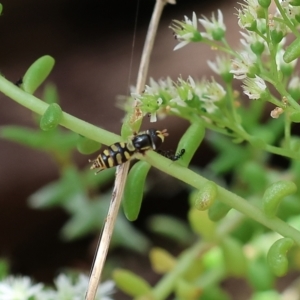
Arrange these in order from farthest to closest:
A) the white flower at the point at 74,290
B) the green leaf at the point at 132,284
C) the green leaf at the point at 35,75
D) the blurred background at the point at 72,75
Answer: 1. the blurred background at the point at 72,75
2. the green leaf at the point at 132,284
3. the white flower at the point at 74,290
4. the green leaf at the point at 35,75

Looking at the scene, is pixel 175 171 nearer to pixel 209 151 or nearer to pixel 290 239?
pixel 290 239

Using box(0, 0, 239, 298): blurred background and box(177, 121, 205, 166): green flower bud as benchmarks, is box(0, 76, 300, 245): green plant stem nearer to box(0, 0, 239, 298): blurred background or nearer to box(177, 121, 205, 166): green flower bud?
box(177, 121, 205, 166): green flower bud

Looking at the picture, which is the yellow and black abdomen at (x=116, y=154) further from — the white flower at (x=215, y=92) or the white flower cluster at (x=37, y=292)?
the white flower cluster at (x=37, y=292)

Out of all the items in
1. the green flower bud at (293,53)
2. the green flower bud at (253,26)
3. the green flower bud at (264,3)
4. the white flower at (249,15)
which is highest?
the green flower bud at (264,3)

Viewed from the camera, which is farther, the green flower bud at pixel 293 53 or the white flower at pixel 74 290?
the white flower at pixel 74 290

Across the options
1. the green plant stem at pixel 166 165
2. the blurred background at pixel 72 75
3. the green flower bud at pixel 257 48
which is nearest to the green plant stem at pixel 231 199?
the green plant stem at pixel 166 165

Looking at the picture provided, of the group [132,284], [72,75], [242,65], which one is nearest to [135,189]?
[242,65]

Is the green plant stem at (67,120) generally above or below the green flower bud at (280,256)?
above

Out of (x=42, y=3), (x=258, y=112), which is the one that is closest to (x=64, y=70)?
(x=42, y=3)

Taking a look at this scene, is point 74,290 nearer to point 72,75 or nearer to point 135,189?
point 135,189
